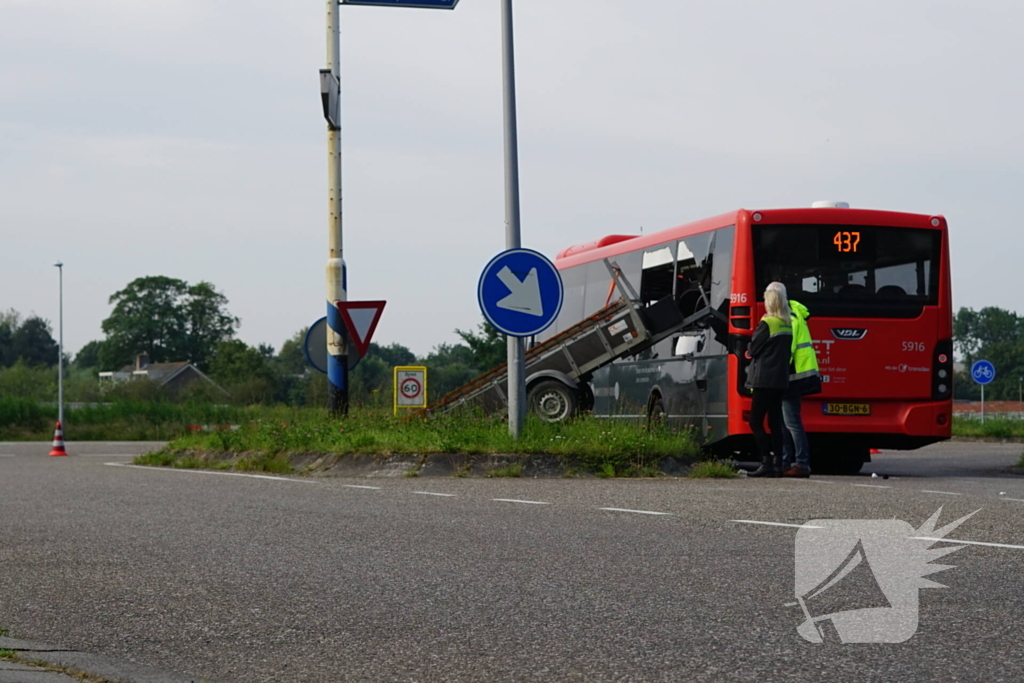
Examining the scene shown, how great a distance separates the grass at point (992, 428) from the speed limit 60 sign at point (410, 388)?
58.2 ft

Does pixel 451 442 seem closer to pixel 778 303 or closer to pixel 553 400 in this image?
pixel 778 303

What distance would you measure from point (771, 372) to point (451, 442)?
3396 mm

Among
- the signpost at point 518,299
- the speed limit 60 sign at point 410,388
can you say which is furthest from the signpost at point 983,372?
the signpost at point 518,299

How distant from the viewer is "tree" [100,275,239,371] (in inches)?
4299

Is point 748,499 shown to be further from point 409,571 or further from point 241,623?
point 241,623

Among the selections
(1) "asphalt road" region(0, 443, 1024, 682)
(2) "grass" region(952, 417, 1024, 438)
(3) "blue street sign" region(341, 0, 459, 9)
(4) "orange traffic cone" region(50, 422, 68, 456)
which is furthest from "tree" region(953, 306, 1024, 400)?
→ (1) "asphalt road" region(0, 443, 1024, 682)

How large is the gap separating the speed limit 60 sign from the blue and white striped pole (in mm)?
820

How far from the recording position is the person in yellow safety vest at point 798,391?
13438mm

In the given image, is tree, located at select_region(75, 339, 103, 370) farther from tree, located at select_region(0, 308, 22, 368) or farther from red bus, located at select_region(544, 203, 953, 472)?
red bus, located at select_region(544, 203, 953, 472)

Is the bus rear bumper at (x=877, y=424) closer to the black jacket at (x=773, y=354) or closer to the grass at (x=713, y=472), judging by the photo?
the black jacket at (x=773, y=354)

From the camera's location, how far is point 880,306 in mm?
15586

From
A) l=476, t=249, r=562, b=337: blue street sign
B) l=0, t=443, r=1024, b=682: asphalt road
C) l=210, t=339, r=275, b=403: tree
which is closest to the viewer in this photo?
l=0, t=443, r=1024, b=682: asphalt road

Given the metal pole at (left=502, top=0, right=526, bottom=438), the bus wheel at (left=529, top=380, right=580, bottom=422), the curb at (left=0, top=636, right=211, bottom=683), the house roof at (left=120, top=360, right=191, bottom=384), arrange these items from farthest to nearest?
the house roof at (left=120, top=360, right=191, bottom=384)
the bus wheel at (left=529, top=380, right=580, bottom=422)
the metal pole at (left=502, top=0, right=526, bottom=438)
the curb at (left=0, top=636, right=211, bottom=683)

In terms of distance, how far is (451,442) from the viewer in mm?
13586
